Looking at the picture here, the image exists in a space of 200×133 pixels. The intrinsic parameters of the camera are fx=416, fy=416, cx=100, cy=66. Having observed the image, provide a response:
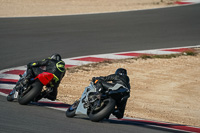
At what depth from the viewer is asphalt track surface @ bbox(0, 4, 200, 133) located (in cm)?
623

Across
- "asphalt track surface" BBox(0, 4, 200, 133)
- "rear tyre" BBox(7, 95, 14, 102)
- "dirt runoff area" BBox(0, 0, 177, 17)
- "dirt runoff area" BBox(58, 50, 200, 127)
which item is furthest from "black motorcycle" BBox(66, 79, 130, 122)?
"dirt runoff area" BBox(0, 0, 177, 17)

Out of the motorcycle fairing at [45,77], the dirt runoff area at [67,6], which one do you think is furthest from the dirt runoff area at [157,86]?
the dirt runoff area at [67,6]

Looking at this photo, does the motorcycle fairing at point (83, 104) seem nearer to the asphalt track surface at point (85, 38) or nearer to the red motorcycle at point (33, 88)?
the asphalt track surface at point (85, 38)

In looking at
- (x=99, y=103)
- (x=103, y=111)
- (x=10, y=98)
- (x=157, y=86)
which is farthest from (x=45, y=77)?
(x=157, y=86)

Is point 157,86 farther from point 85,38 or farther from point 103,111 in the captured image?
point 85,38

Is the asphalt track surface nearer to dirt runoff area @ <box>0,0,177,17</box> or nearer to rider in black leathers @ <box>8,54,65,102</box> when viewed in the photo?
rider in black leathers @ <box>8,54,65,102</box>

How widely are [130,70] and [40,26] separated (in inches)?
261

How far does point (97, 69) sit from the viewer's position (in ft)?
36.0

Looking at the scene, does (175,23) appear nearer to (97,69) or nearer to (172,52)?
(172,52)

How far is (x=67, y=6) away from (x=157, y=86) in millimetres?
12785

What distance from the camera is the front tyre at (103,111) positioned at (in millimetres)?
6016

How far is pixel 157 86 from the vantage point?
9.96 meters

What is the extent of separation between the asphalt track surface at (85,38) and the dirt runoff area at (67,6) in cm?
129

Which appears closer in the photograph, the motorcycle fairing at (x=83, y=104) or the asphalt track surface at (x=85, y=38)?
the asphalt track surface at (x=85, y=38)
